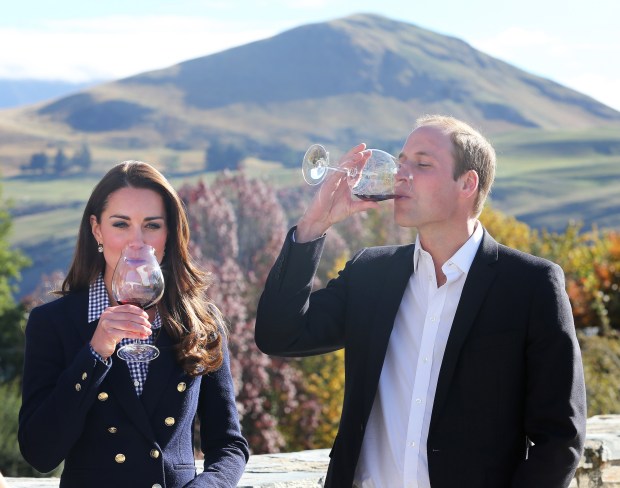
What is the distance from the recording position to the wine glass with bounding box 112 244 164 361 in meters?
3.02

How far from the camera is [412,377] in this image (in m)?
3.34

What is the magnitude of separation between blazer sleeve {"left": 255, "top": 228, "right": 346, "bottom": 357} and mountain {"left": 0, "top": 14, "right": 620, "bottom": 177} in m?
125

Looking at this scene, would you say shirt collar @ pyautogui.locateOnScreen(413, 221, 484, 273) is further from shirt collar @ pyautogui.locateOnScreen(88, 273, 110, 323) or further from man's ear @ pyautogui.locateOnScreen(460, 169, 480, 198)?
shirt collar @ pyautogui.locateOnScreen(88, 273, 110, 323)

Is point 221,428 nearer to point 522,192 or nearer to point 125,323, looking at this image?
point 125,323

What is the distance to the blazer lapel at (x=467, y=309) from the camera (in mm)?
3223

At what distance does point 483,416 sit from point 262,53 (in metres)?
187

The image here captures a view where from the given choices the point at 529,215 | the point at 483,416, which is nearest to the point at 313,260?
the point at 483,416

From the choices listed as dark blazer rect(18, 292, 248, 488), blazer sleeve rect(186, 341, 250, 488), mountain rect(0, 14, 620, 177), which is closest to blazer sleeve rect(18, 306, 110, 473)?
dark blazer rect(18, 292, 248, 488)

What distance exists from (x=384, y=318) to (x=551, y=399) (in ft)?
1.96

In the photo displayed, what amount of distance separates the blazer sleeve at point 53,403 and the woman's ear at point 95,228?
410mm

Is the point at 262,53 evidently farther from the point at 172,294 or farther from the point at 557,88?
the point at 172,294

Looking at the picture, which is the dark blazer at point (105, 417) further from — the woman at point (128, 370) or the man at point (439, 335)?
the man at point (439, 335)

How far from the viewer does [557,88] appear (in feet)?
570

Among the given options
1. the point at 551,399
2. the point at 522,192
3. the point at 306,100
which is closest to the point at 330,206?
the point at 551,399
